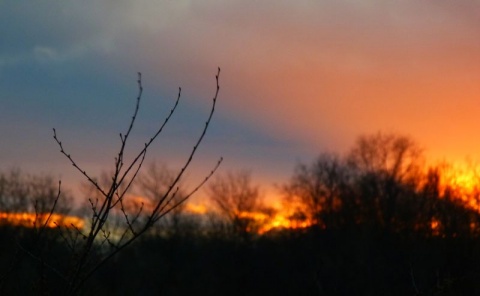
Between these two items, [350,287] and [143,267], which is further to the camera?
[143,267]

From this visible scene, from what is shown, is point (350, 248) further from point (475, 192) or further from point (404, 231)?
point (475, 192)

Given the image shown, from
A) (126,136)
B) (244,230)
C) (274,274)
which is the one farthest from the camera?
(244,230)

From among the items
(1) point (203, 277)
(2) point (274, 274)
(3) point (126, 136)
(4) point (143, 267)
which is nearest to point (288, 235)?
(2) point (274, 274)

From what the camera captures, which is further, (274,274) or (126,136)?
(274,274)

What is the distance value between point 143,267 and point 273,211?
1172 centimetres

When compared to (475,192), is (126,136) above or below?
below

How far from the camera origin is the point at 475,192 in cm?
3650

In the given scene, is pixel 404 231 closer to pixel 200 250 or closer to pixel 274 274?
pixel 274 274

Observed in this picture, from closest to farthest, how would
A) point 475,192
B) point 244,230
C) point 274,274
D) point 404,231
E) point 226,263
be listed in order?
point 475,192 < point 404,231 < point 274,274 < point 226,263 < point 244,230

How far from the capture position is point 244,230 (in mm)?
54594

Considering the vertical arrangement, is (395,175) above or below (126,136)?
above

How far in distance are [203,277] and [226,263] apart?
2.05 m

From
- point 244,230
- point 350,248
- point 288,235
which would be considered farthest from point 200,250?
point 350,248

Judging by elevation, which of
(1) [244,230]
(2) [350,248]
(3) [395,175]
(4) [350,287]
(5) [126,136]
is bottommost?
(5) [126,136]
